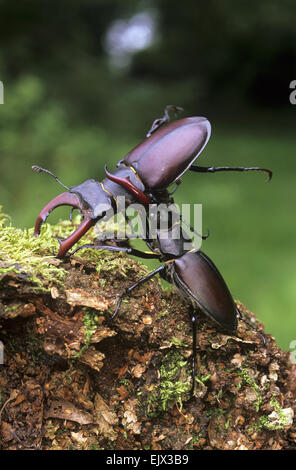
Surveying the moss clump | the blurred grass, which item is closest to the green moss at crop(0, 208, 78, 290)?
the moss clump

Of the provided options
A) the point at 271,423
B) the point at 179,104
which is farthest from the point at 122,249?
the point at 179,104

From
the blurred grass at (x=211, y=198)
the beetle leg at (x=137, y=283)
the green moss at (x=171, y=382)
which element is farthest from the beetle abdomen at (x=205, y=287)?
the blurred grass at (x=211, y=198)

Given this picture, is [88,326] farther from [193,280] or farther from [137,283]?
[193,280]

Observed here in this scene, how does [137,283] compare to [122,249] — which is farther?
[122,249]

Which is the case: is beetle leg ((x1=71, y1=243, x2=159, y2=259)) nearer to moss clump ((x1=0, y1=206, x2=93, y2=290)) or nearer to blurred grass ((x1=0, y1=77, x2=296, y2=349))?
moss clump ((x1=0, y1=206, x2=93, y2=290))

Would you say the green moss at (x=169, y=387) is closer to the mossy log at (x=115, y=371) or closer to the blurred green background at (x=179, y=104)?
the mossy log at (x=115, y=371)
